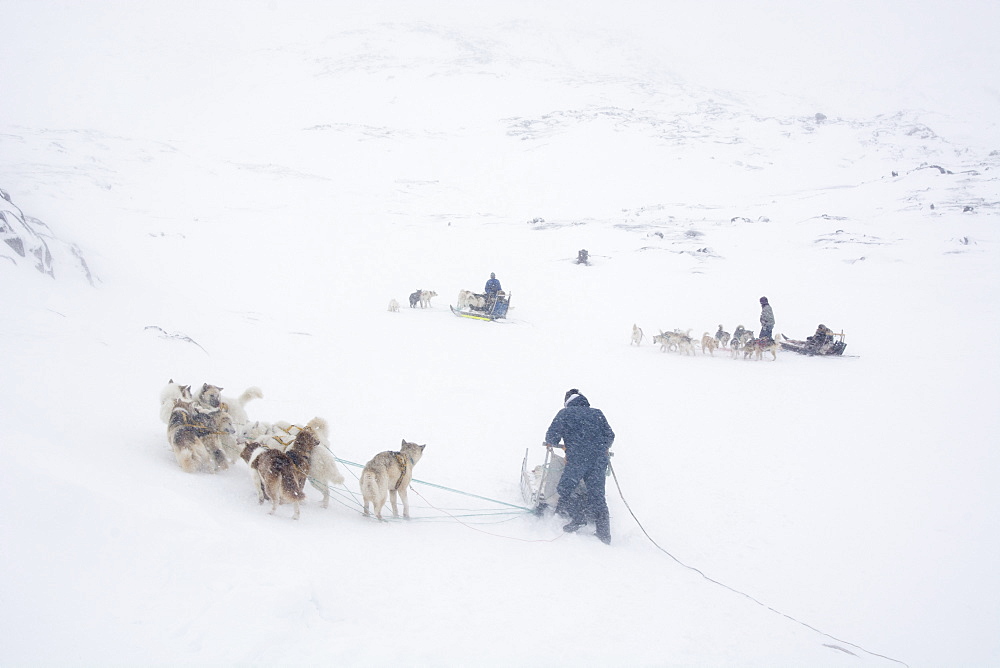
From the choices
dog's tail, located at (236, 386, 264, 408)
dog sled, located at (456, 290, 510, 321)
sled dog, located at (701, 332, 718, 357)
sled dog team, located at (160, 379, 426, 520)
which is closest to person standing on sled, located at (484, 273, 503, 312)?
dog sled, located at (456, 290, 510, 321)

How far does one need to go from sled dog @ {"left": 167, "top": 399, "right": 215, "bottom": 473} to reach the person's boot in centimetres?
310

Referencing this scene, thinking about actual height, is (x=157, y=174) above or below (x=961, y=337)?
above

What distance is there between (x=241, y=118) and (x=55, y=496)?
57594 mm

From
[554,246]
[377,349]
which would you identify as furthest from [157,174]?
[377,349]

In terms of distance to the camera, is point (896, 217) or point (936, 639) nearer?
point (936, 639)

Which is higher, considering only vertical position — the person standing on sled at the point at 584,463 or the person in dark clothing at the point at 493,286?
the person in dark clothing at the point at 493,286

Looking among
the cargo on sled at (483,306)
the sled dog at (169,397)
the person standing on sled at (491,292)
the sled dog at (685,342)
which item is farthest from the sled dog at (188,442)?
the person standing on sled at (491,292)

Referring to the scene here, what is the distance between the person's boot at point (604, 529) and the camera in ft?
13.8

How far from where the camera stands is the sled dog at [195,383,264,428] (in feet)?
14.1

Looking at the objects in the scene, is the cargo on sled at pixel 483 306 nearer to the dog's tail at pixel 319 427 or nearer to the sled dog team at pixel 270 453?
the sled dog team at pixel 270 453

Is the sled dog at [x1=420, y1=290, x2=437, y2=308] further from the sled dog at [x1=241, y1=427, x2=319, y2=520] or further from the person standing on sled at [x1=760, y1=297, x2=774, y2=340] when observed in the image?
the sled dog at [x1=241, y1=427, x2=319, y2=520]

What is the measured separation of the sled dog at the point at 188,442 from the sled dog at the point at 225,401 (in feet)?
1.06

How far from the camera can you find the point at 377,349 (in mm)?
9688

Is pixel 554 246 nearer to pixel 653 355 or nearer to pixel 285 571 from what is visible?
pixel 653 355
